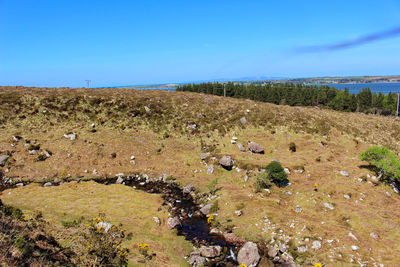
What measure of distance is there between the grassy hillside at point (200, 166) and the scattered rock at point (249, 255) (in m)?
2.22

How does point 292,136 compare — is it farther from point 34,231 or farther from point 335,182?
point 34,231

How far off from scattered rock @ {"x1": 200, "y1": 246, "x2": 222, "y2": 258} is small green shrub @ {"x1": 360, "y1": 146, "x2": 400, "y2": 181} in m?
21.4

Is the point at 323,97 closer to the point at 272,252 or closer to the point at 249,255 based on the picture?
the point at 272,252

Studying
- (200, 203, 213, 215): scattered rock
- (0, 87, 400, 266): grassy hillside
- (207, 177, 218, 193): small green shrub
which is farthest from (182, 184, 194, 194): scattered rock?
Result: (200, 203, 213, 215): scattered rock

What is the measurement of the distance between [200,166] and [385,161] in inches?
887

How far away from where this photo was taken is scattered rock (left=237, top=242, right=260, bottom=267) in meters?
16.1

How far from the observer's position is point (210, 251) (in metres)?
17.2

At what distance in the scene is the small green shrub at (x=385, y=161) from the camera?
25.1m

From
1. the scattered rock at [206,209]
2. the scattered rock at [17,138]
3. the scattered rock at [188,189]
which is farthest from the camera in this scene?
the scattered rock at [17,138]

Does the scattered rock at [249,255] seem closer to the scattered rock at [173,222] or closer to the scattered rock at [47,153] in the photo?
the scattered rock at [173,222]

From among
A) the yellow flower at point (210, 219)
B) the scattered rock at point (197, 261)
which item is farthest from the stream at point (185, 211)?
the scattered rock at point (197, 261)

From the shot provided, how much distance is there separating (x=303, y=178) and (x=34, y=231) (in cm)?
2749

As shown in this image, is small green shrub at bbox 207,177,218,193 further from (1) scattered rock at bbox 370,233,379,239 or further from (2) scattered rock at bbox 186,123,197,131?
(2) scattered rock at bbox 186,123,197,131

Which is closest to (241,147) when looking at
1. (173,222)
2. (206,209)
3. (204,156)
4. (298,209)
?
(204,156)
